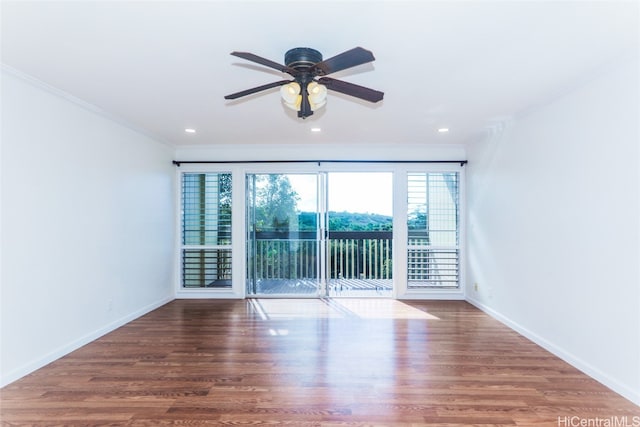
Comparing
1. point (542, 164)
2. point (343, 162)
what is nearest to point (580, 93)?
point (542, 164)

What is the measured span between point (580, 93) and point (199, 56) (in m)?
3.00

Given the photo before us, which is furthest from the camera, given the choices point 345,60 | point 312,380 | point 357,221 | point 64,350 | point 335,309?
point 357,221

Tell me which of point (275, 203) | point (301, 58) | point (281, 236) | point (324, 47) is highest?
point (324, 47)

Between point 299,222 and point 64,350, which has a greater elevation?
point 299,222

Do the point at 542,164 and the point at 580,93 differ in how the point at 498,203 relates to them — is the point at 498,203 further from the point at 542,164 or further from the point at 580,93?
the point at 580,93

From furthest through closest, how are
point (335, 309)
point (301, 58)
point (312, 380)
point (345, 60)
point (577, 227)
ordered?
point (335, 309) → point (577, 227) → point (312, 380) → point (301, 58) → point (345, 60)

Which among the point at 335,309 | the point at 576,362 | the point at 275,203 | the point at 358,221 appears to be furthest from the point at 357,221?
the point at 576,362

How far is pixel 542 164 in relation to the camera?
301 cm

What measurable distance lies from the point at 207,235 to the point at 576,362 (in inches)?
182

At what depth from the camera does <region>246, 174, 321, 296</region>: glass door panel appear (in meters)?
4.89

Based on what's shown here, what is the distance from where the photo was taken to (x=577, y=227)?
2576mm

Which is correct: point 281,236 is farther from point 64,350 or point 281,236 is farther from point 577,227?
point 577,227

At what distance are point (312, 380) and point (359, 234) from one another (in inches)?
123

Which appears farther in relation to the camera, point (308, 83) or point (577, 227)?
point (577, 227)
